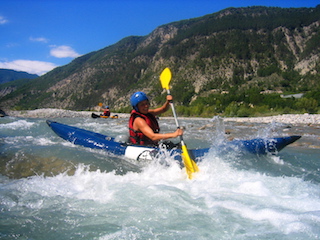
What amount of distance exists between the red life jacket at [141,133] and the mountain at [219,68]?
1877 centimetres

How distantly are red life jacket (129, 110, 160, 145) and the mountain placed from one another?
739 inches

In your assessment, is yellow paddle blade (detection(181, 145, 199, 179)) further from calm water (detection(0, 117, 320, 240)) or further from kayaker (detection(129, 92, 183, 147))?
kayaker (detection(129, 92, 183, 147))

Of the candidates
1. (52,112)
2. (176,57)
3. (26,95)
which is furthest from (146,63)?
(52,112)

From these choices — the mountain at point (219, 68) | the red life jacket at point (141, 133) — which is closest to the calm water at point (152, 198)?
the red life jacket at point (141, 133)

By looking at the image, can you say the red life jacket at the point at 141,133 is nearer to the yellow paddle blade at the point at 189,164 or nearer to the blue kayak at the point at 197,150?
the blue kayak at the point at 197,150

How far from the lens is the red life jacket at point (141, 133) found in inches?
176

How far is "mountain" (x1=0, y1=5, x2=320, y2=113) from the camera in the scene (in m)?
43.4

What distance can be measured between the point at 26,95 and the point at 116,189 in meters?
115

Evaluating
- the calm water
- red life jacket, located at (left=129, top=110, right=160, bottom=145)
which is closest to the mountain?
red life jacket, located at (left=129, top=110, right=160, bottom=145)

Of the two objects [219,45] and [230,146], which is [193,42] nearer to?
[219,45]

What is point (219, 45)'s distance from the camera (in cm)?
6241

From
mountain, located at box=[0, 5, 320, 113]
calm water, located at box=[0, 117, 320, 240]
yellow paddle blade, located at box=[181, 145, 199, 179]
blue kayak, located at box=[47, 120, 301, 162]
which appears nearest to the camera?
calm water, located at box=[0, 117, 320, 240]

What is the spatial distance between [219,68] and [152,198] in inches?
2173

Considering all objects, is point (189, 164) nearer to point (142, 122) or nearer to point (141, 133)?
point (142, 122)
